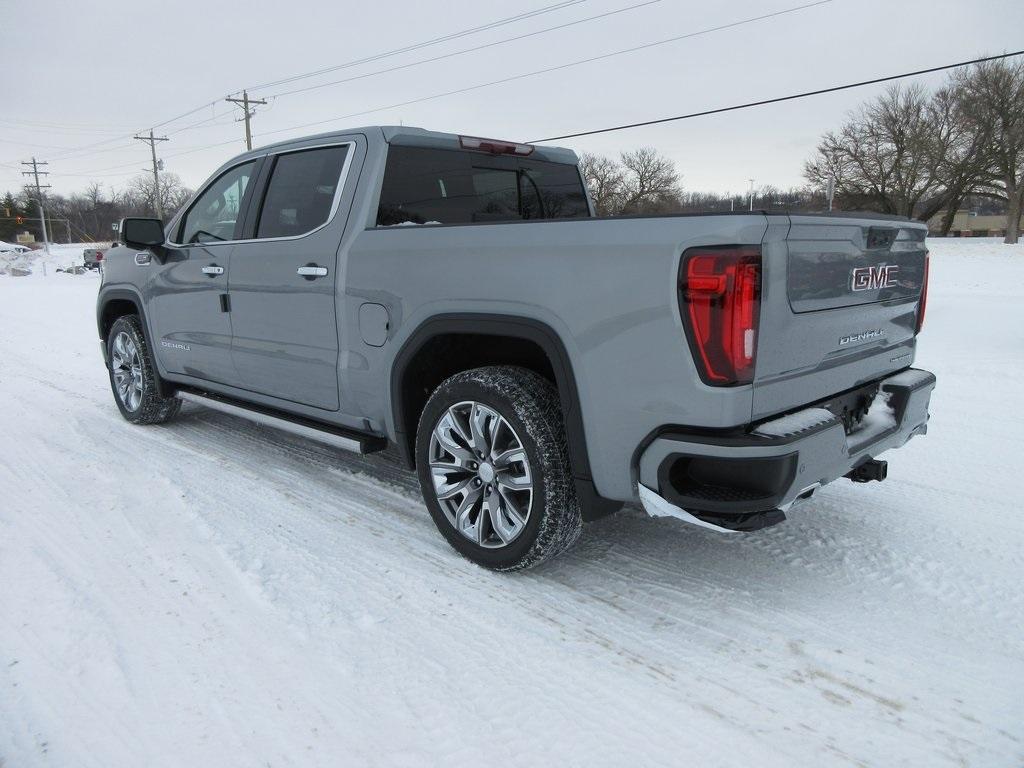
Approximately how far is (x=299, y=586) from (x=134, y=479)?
1912 mm

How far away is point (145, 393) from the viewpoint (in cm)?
555

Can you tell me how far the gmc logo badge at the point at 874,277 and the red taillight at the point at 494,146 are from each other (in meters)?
2.13

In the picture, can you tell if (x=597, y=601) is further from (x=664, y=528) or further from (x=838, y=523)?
(x=838, y=523)

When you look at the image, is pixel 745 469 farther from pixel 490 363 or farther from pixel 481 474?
pixel 490 363

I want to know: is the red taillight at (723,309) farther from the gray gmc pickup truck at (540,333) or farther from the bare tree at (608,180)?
the bare tree at (608,180)

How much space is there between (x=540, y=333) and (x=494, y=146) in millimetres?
1765

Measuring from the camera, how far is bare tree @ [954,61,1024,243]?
3272cm

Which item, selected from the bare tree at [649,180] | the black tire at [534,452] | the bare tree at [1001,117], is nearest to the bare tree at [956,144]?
the bare tree at [1001,117]

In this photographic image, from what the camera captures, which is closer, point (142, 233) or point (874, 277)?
point (874, 277)

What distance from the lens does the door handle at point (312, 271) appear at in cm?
365

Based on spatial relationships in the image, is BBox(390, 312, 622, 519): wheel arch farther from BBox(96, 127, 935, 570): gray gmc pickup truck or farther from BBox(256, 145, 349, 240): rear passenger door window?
BBox(256, 145, 349, 240): rear passenger door window

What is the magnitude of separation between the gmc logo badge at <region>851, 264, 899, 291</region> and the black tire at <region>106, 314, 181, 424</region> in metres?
4.77

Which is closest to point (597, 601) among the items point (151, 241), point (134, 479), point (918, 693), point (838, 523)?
point (918, 693)

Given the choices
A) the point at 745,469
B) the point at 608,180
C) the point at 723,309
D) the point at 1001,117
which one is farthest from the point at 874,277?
the point at 1001,117
